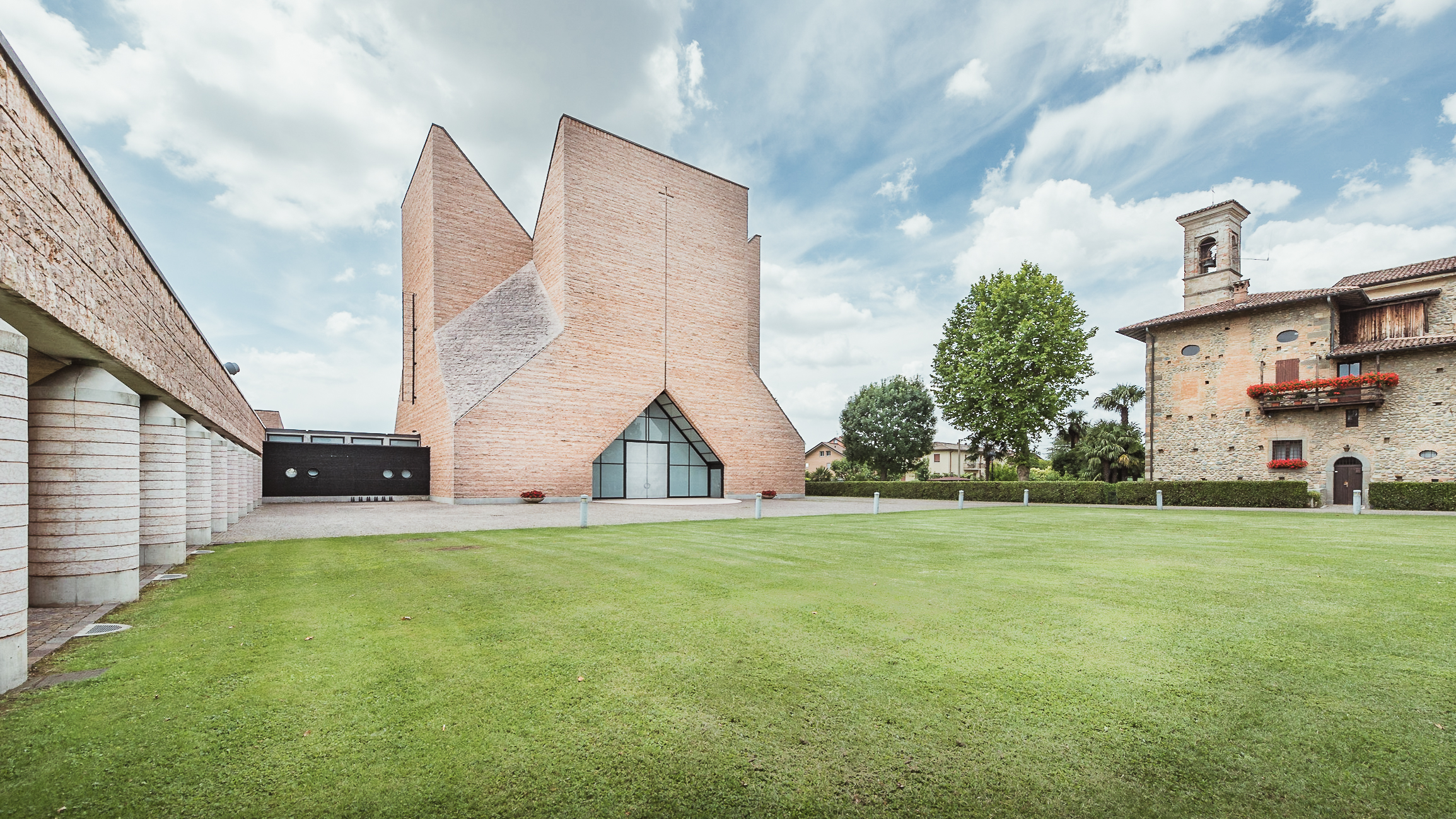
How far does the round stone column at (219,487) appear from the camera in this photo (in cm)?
1288

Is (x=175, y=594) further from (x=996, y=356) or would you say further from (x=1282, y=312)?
(x=1282, y=312)

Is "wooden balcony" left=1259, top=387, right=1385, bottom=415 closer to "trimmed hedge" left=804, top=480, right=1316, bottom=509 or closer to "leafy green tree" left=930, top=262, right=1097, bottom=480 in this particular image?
"trimmed hedge" left=804, top=480, right=1316, bottom=509

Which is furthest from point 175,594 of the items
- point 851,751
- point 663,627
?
point 851,751

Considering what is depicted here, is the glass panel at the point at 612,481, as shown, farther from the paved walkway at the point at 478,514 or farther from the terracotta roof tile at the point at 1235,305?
the terracotta roof tile at the point at 1235,305

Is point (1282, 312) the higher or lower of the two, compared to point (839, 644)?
higher

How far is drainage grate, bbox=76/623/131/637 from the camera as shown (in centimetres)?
492

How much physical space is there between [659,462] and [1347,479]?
101 ft

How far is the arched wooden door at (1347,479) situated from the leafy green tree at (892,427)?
23.2 m

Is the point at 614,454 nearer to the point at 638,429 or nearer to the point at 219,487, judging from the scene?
the point at 638,429

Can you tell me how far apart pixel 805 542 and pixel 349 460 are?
25.1m

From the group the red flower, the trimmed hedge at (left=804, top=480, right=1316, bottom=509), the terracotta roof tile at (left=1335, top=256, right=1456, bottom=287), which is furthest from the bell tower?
the trimmed hedge at (left=804, top=480, right=1316, bottom=509)

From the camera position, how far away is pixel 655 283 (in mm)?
→ 31078

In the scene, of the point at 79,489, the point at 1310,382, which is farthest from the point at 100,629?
the point at 1310,382

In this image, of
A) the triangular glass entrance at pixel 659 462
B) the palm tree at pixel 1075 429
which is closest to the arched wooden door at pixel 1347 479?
the palm tree at pixel 1075 429
